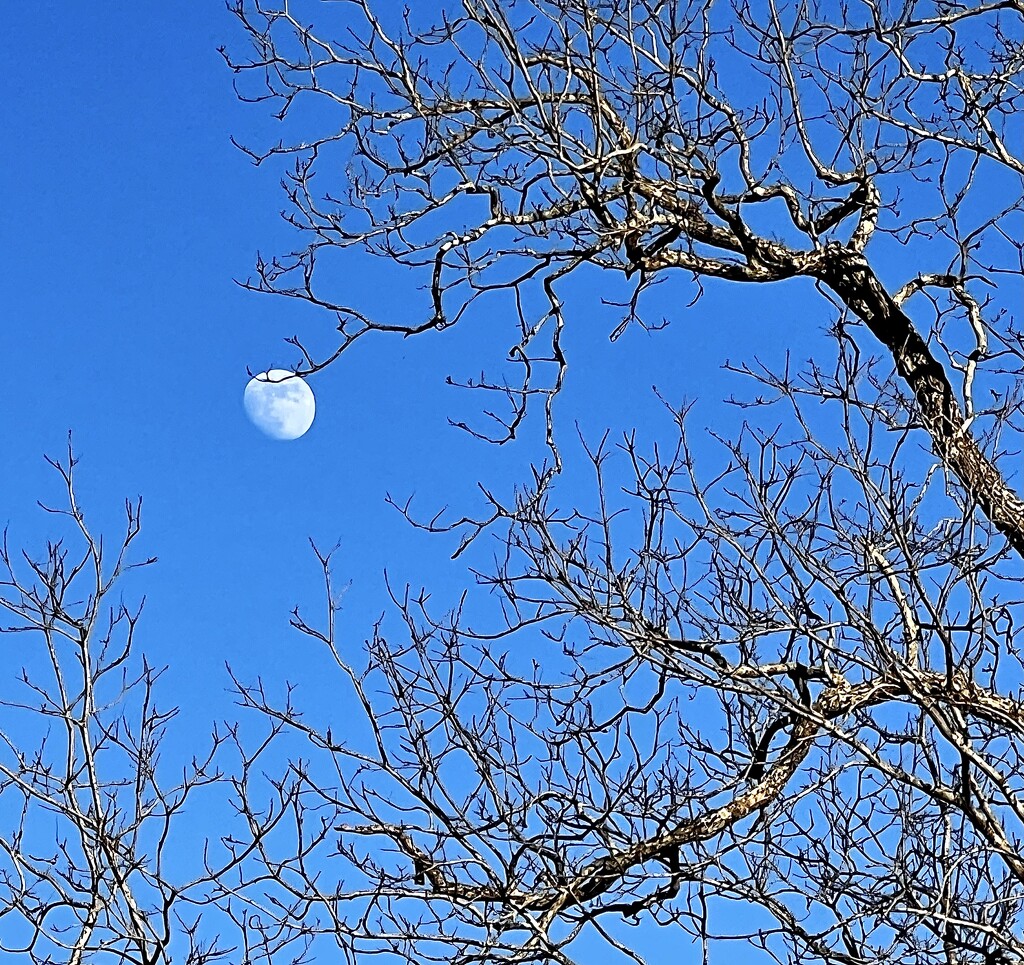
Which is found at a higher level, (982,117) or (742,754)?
(982,117)

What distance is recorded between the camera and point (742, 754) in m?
5.25

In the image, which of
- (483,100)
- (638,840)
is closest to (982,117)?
(483,100)

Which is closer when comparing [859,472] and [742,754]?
[859,472]

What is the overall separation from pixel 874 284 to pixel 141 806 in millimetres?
3785

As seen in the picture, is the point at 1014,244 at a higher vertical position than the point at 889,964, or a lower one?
higher

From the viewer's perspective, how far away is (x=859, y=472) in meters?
4.21

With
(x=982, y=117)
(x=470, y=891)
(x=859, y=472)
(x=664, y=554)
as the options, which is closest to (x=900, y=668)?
(x=859, y=472)

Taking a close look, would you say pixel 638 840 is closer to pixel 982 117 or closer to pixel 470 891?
pixel 470 891

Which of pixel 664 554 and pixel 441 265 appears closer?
pixel 664 554

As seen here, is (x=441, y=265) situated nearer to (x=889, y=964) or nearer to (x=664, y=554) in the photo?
(x=664, y=554)

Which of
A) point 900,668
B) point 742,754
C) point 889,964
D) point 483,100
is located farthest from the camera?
point 483,100

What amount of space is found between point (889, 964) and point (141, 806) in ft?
8.07

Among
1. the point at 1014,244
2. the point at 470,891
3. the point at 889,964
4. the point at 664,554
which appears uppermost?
the point at 1014,244

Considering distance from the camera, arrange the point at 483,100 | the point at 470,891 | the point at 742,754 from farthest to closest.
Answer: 1. the point at 483,100
2. the point at 742,754
3. the point at 470,891
